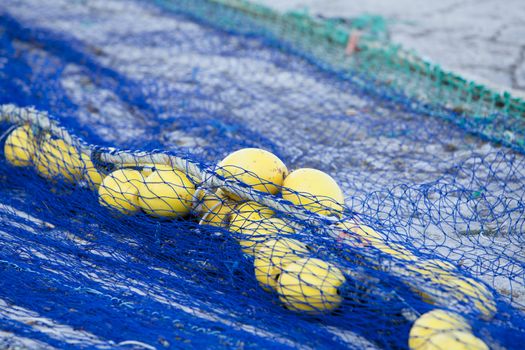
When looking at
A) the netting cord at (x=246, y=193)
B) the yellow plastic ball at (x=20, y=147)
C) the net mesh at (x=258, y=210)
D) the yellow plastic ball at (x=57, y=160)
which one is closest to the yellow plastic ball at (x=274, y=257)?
the net mesh at (x=258, y=210)

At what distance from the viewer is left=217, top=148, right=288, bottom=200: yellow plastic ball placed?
8.20ft

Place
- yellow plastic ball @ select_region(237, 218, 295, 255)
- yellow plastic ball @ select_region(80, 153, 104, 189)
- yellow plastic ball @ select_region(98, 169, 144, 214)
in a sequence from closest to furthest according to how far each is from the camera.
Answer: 1. yellow plastic ball @ select_region(237, 218, 295, 255)
2. yellow plastic ball @ select_region(98, 169, 144, 214)
3. yellow plastic ball @ select_region(80, 153, 104, 189)

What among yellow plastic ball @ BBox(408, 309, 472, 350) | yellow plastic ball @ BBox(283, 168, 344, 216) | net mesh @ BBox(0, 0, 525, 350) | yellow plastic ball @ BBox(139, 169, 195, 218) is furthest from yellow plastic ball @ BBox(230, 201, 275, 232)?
yellow plastic ball @ BBox(408, 309, 472, 350)

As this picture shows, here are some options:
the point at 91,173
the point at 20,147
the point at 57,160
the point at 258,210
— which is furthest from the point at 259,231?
the point at 20,147

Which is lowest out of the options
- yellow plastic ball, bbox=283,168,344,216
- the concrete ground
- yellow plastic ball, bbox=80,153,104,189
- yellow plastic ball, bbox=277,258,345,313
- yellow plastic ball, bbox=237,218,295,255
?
yellow plastic ball, bbox=277,258,345,313

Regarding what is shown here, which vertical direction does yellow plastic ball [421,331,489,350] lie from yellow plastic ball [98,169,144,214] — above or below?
below

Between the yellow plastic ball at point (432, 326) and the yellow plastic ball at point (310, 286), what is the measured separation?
300mm

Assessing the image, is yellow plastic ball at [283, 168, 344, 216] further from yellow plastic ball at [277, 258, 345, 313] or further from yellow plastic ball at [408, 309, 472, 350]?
yellow plastic ball at [408, 309, 472, 350]

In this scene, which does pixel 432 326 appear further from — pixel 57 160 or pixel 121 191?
pixel 57 160

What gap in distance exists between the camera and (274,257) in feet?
7.11

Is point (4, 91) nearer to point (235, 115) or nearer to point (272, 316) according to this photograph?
point (235, 115)

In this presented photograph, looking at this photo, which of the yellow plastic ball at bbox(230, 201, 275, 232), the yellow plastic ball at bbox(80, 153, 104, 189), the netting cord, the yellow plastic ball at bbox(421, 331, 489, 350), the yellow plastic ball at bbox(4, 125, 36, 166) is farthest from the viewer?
the yellow plastic ball at bbox(4, 125, 36, 166)

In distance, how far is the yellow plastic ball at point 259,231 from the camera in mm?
2249

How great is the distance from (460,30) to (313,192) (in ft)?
15.6
